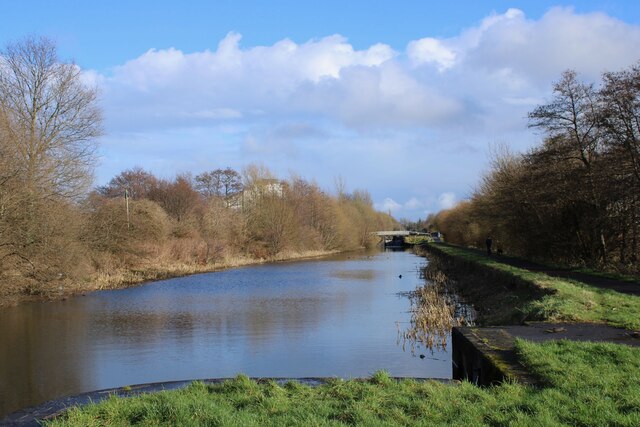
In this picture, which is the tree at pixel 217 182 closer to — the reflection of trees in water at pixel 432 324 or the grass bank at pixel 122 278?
the grass bank at pixel 122 278

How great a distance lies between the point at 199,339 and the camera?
45.8 ft

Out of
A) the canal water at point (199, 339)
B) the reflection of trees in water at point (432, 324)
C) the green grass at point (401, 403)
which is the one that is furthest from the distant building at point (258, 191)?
the green grass at point (401, 403)

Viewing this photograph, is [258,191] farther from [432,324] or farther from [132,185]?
[432,324]

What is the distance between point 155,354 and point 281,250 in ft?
137

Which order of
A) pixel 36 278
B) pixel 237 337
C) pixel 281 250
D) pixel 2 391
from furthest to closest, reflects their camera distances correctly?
pixel 281 250 → pixel 36 278 → pixel 237 337 → pixel 2 391

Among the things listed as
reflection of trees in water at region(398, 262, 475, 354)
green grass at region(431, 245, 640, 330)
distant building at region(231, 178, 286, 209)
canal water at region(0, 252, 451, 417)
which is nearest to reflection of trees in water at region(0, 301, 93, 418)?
canal water at region(0, 252, 451, 417)

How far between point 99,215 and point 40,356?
20516mm

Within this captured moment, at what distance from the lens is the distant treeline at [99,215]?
20.3m

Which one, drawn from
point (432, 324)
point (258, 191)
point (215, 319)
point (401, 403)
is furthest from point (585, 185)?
point (258, 191)

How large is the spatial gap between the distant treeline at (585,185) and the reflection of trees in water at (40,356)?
674 inches

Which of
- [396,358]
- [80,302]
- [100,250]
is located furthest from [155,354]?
[100,250]

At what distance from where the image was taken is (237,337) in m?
14.1

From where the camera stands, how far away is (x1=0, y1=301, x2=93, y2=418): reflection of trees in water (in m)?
9.79

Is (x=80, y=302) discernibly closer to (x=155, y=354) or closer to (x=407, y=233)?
(x=155, y=354)
